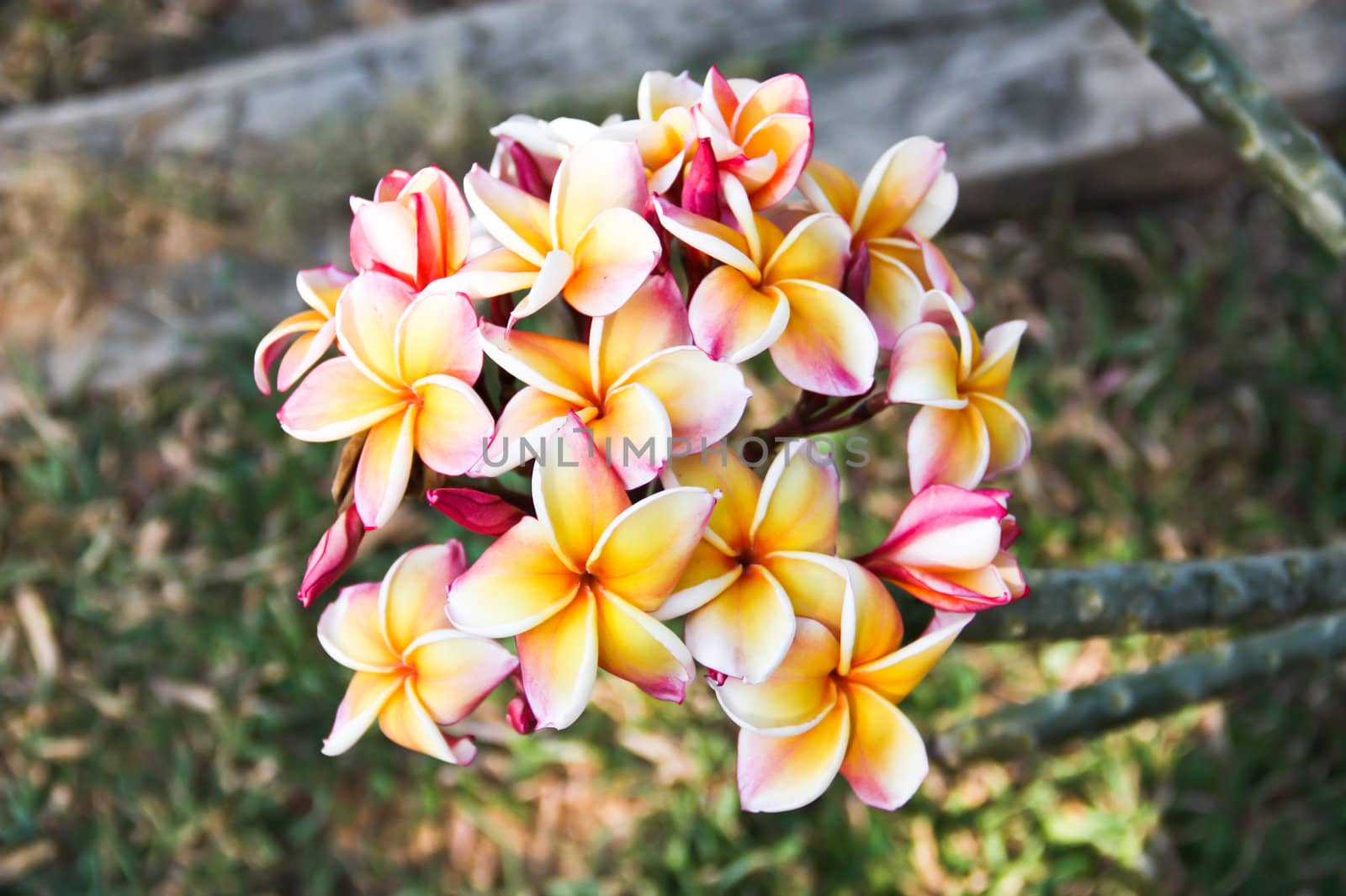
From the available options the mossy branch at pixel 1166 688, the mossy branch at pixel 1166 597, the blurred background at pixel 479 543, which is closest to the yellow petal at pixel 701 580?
the mossy branch at pixel 1166 597

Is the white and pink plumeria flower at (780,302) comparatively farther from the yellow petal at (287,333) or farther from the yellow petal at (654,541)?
the yellow petal at (287,333)

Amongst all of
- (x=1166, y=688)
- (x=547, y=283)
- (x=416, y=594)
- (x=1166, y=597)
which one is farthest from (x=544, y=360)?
(x=1166, y=688)

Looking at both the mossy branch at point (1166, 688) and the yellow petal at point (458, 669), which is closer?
the yellow petal at point (458, 669)

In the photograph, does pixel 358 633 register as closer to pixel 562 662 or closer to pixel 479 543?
pixel 562 662

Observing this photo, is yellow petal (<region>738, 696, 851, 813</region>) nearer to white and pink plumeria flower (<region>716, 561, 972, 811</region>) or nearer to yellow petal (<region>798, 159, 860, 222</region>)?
white and pink plumeria flower (<region>716, 561, 972, 811</region>)

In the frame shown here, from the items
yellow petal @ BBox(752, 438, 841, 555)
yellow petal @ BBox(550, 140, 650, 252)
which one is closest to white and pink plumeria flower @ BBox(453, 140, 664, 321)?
yellow petal @ BBox(550, 140, 650, 252)

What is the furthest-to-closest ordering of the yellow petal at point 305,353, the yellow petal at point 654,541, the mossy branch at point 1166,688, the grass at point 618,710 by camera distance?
the grass at point 618,710 → the mossy branch at point 1166,688 → the yellow petal at point 305,353 → the yellow petal at point 654,541

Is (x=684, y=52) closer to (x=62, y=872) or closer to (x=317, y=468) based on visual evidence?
(x=317, y=468)
